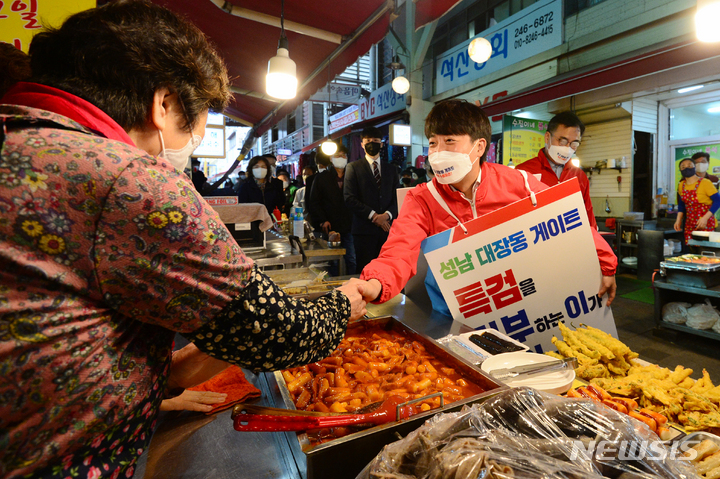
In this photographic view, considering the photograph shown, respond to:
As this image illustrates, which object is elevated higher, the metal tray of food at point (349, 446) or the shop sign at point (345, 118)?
the shop sign at point (345, 118)

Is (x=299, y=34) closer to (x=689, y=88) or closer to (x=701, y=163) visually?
(x=701, y=163)

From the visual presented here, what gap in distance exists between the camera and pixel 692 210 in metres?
6.77

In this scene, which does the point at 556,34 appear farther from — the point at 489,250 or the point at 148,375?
the point at 148,375

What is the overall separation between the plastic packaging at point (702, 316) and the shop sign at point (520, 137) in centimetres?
429

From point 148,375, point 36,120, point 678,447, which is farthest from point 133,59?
point 678,447

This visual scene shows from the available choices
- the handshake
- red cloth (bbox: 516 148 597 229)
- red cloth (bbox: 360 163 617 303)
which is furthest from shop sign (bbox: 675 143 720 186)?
the handshake

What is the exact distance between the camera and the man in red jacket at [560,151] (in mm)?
3234

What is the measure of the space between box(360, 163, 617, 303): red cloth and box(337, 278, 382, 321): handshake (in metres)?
0.33

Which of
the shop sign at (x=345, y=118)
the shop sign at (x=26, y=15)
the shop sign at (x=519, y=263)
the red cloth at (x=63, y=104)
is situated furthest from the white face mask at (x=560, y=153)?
the shop sign at (x=345, y=118)

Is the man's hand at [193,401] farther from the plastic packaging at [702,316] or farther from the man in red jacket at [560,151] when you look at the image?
the plastic packaging at [702,316]

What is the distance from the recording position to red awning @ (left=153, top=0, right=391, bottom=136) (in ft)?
12.3

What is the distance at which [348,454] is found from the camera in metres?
0.89

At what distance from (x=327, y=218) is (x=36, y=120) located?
475 centimetres

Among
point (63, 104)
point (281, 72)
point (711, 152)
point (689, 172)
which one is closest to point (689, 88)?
point (711, 152)
